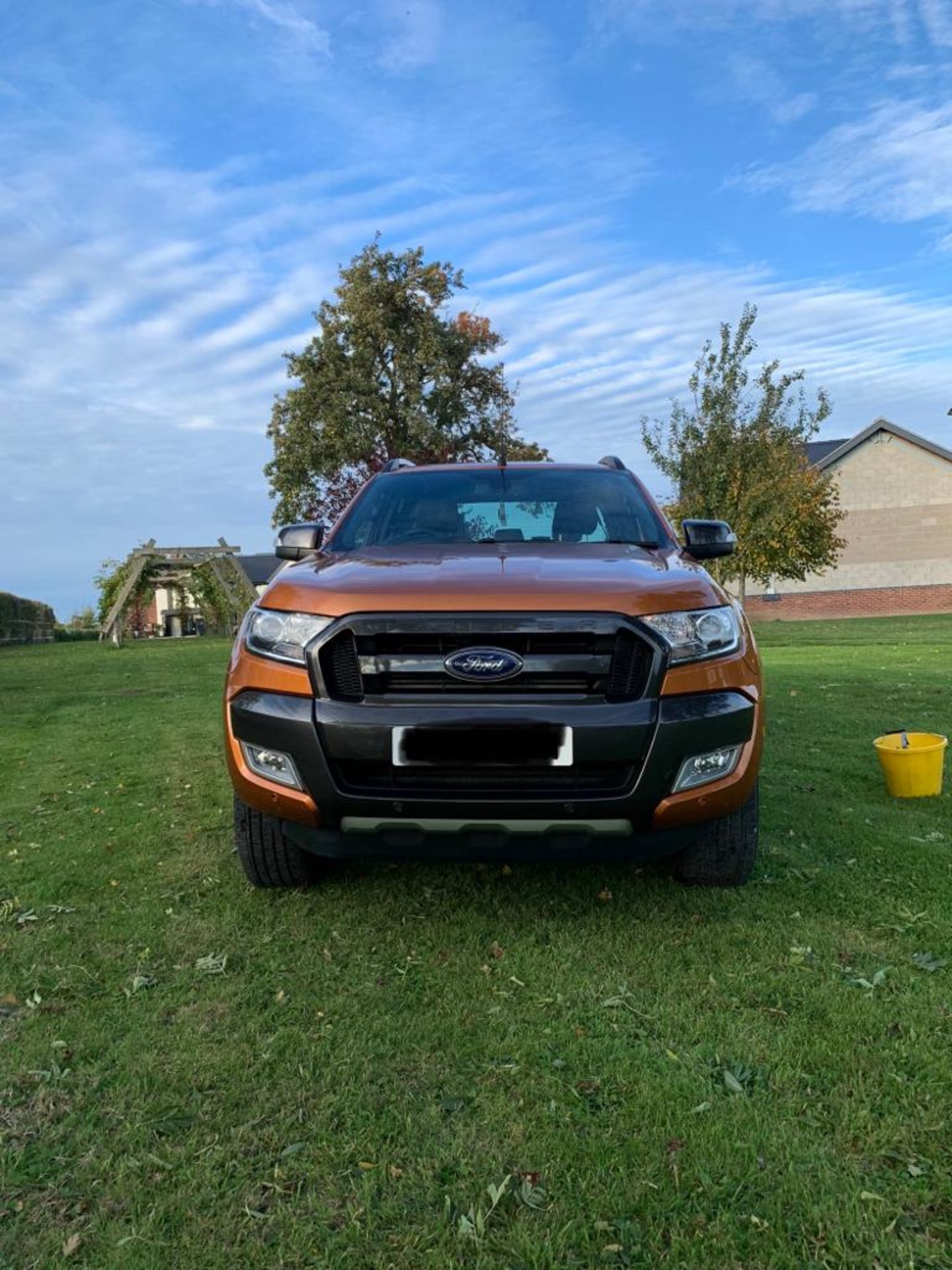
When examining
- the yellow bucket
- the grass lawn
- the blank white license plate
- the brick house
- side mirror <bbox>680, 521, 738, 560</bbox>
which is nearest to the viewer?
the grass lawn

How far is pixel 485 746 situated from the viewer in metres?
2.69

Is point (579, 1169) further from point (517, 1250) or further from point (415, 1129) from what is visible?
point (415, 1129)

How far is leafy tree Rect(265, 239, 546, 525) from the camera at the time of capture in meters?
29.3

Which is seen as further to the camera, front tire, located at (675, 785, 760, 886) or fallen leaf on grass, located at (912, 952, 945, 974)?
front tire, located at (675, 785, 760, 886)

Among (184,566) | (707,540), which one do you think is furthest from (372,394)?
(707,540)

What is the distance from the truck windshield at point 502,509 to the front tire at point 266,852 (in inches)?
48.0

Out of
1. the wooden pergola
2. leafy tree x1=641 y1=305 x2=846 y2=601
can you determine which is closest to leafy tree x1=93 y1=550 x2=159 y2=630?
the wooden pergola

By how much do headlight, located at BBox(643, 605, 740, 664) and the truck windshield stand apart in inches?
31.4

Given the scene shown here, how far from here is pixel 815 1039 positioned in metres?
2.29

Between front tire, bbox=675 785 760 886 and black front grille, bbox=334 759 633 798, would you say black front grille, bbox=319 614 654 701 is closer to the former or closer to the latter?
black front grille, bbox=334 759 633 798

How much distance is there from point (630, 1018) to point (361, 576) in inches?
63.2

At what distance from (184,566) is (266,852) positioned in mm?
24490

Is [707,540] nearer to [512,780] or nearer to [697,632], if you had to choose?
[697,632]

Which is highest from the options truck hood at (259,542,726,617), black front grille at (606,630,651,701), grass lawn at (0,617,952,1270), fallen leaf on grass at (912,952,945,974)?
truck hood at (259,542,726,617)
